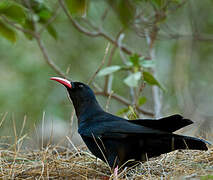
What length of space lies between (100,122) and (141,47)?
21.1 ft

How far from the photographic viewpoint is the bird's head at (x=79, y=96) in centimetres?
385

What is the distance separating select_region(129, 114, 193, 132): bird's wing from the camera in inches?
113

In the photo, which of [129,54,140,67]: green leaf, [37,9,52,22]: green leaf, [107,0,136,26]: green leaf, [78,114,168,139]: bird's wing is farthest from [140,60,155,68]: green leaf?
[37,9,52,22]: green leaf

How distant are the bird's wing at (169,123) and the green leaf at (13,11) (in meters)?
2.23

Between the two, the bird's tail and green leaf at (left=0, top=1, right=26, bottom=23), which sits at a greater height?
green leaf at (left=0, top=1, right=26, bottom=23)

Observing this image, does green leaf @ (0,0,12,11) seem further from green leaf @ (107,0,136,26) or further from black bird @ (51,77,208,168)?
black bird @ (51,77,208,168)

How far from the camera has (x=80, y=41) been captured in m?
10.8

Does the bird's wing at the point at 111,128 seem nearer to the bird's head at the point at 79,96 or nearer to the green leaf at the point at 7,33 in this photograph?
the bird's head at the point at 79,96

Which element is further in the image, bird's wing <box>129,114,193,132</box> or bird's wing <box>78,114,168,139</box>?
bird's wing <box>78,114,168,139</box>

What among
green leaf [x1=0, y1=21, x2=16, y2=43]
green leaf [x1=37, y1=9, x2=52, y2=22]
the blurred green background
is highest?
green leaf [x1=37, y1=9, x2=52, y2=22]

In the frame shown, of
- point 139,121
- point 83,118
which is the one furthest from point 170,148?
point 83,118

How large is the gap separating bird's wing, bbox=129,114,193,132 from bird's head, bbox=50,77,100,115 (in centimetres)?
87

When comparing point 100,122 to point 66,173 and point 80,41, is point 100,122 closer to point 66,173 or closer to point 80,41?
point 66,173

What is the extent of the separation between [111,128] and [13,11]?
213 cm
